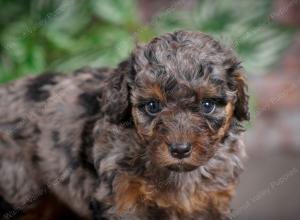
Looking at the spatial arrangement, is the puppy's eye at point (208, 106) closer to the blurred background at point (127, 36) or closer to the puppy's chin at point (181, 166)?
the puppy's chin at point (181, 166)

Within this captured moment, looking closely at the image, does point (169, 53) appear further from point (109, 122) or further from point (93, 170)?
point (93, 170)

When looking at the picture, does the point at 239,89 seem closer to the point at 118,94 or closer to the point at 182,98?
the point at 182,98

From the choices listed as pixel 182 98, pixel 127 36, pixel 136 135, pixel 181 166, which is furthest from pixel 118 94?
pixel 127 36

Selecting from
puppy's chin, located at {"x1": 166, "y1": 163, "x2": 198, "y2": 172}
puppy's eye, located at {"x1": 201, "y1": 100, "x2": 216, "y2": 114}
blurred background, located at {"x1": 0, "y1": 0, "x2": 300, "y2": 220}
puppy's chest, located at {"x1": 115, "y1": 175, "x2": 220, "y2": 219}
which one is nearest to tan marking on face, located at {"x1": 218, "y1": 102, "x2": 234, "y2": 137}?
puppy's eye, located at {"x1": 201, "y1": 100, "x2": 216, "y2": 114}

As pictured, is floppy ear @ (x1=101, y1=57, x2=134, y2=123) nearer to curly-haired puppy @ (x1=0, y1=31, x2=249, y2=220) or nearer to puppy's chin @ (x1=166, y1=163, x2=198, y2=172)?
curly-haired puppy @ (x1=0, y1=31, x2=249, y2=220)

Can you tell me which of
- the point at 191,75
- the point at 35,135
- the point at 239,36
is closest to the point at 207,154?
the point at 191,75

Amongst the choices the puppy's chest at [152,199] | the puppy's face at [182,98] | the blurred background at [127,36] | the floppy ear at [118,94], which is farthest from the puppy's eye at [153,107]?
the blurred background at [127,36]
